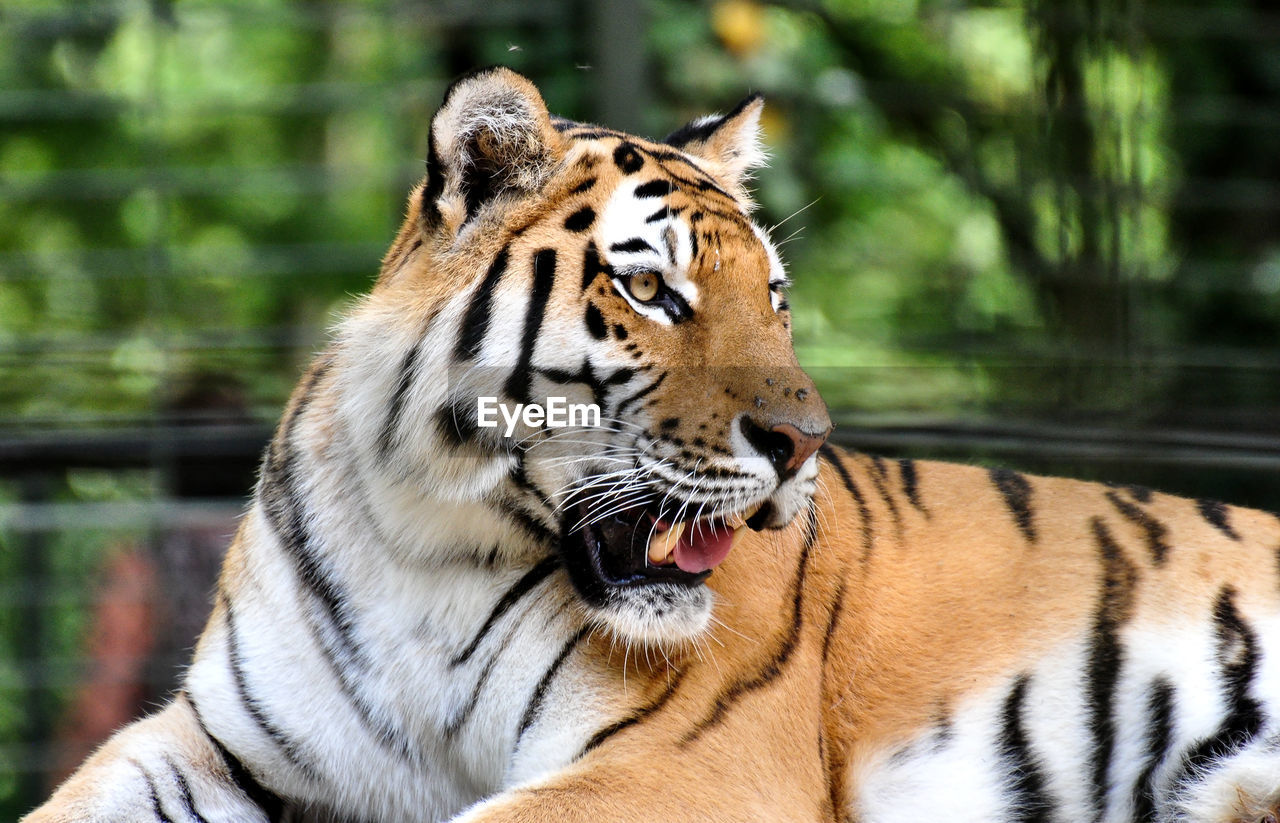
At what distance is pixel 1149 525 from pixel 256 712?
1.20 metres

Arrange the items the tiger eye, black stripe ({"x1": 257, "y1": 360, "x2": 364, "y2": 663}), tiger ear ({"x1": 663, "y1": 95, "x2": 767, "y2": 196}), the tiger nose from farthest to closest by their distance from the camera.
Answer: tiger ear ({"x1": 663, "y1": 95, "x2": 767, "y2": 196}) < black stripe ({"x1": 257, "y1": 360, "x2": 364, "y2": 663}) < the tiger eye < the tiger nose

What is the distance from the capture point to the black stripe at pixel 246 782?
155 centimetres

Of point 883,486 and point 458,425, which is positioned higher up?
point 458,425

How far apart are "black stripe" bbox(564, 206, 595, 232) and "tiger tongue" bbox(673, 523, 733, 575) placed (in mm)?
350

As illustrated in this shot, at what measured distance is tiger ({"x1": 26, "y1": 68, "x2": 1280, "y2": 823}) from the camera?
1.33 meters

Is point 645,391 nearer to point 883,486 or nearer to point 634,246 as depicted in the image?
point 634,246

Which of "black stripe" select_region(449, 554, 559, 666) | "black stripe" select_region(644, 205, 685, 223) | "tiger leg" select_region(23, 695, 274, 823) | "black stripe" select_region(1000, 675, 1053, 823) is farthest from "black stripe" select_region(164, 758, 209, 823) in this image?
"black stripe" select_region(1000, 675, 1053, 823)

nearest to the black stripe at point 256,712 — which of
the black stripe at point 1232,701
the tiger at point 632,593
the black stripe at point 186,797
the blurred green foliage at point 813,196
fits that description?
the tiger at point 632,593

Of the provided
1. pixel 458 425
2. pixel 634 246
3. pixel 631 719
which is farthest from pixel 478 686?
pixel 634 246

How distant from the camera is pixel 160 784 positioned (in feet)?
4.99

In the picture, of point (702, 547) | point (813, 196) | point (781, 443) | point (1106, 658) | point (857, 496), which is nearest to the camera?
point (781, 443)

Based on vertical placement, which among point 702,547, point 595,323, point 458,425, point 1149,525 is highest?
point 595,323

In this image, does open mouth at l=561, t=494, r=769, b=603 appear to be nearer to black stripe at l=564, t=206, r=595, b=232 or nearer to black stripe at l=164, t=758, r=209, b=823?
black stripe at l=564, t=206, r=595, b=232

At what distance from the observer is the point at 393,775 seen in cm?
146
